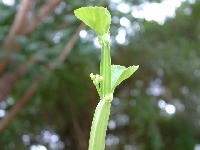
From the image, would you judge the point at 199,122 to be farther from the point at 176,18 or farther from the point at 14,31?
the point at 14,31

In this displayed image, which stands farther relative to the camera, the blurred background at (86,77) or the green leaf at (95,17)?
the blurred background at (86,77)

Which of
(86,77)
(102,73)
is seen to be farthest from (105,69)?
(86,77)

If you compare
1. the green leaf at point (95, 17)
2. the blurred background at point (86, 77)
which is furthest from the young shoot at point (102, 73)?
the blurred background at point (86, 77)

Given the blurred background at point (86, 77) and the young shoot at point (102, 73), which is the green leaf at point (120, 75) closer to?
the young shoot at point (102, 73)

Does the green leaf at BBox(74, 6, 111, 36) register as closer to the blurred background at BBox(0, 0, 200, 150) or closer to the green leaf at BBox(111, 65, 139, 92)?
the green leaf at BBox(111, 65, 139, 92)

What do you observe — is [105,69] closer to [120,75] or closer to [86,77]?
[120,75]

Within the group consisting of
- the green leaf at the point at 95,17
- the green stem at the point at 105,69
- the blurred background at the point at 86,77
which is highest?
the blurred background at the point at 86,77
